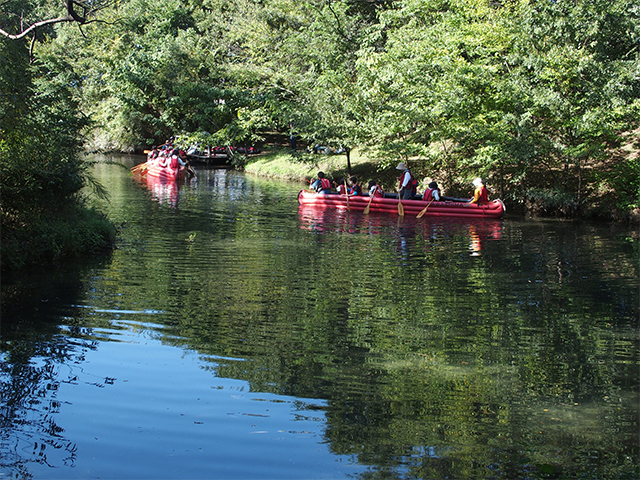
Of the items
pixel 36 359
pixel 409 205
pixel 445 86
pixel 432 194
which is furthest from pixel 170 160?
pixel 36 359

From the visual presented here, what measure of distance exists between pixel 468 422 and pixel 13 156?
914cm

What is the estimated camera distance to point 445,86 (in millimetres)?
21625

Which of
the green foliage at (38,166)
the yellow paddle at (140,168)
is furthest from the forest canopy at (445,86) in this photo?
the yellow paddle at (140,168)

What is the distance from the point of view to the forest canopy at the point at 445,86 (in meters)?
19.2

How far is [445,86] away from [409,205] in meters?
4.26

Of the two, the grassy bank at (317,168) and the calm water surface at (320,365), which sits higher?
the grassy bank at (317,168)

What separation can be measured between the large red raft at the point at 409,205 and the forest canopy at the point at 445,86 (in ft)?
5.61

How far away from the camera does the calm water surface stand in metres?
5.04

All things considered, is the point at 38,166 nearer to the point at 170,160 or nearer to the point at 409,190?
the point at 409,190

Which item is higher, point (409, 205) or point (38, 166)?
point (38, 166)

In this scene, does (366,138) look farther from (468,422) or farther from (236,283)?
(468,422)

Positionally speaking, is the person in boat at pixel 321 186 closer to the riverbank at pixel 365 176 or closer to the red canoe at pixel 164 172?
the riverbank at pixel 365 176

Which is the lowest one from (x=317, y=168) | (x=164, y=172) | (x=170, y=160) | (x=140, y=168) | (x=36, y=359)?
(x=36, y=359)

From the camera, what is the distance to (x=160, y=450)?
5.06 meters
